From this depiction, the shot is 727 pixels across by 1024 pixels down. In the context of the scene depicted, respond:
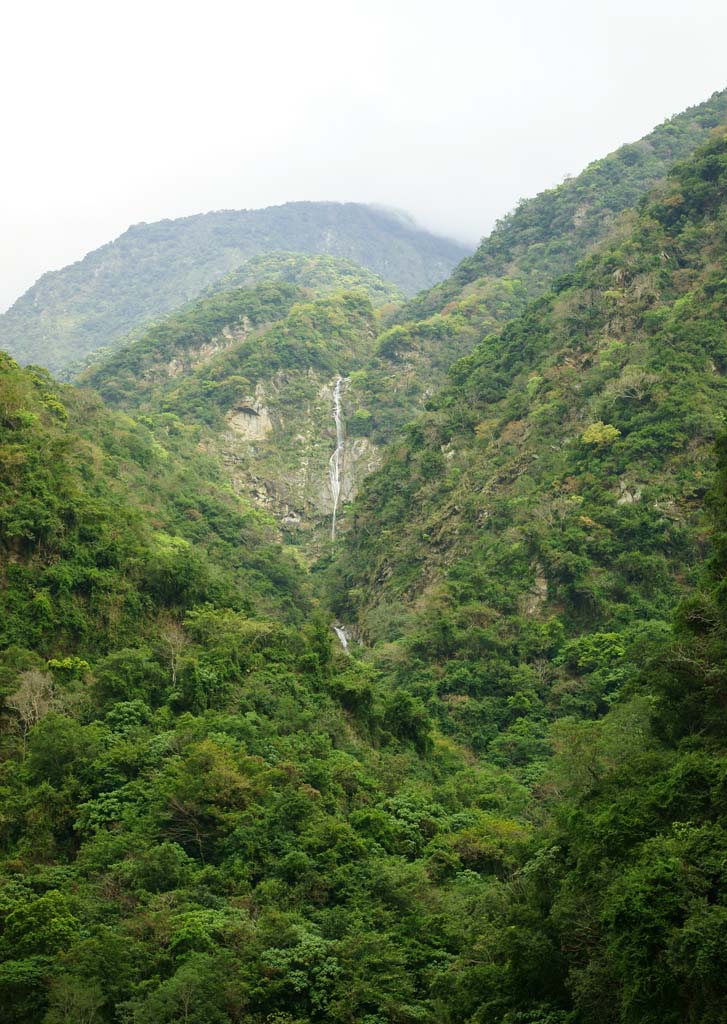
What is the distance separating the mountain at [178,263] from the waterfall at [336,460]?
164 ft

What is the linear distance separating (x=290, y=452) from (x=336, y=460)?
11.2ft

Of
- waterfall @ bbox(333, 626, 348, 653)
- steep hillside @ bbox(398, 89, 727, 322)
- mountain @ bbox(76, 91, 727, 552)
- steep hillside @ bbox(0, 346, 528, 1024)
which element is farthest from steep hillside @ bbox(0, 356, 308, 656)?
steep hillside @ bbox(398, 89, 727, 322)

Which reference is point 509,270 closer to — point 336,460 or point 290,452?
point 336,460

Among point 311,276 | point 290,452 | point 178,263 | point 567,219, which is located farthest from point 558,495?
point 178,263

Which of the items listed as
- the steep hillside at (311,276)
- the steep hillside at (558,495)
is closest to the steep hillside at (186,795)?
the steep hillside at (558,495)

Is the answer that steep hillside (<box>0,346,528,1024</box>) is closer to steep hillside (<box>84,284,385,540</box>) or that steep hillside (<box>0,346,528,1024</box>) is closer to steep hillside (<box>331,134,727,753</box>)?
steep hillside (<box>331,134,727,753</box>)

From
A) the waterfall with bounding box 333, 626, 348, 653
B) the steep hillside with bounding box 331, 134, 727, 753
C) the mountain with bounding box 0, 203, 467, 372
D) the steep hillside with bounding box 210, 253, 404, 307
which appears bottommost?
the waterfall with bounding box 333, 626, 348, 653

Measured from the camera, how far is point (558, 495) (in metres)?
41.2

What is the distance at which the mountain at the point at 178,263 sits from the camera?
419 feet

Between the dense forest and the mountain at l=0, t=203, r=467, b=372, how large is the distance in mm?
69906

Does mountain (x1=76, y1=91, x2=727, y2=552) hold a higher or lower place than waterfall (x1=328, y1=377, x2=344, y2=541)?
higher

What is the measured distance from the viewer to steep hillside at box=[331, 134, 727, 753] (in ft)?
116

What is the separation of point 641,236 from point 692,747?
38.8m

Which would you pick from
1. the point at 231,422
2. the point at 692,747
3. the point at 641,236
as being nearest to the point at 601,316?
the point at 641,236
